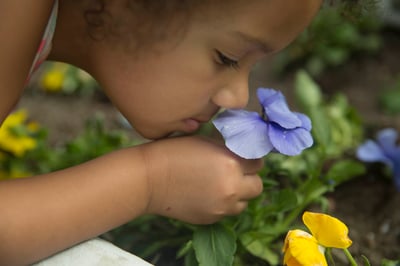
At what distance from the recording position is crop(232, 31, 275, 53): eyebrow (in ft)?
3.92

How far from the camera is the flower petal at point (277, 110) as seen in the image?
1.28 m

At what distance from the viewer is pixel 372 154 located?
182 centimetres

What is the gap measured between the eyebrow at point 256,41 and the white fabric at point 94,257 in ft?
1.17

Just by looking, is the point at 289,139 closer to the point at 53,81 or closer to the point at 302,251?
the point at 302,251

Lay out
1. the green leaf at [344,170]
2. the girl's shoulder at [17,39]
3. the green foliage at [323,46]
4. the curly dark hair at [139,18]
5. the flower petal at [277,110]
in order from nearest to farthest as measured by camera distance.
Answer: the girl's shoulder at [17,39]
the curly dark hair at [139,18]
the flower petal at [277,110]
the green leaf at [344,170]
the green foliage at [323,46]

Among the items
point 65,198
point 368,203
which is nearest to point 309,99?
point 368,203

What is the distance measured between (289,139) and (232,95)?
113mm

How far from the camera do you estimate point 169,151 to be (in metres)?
1.26

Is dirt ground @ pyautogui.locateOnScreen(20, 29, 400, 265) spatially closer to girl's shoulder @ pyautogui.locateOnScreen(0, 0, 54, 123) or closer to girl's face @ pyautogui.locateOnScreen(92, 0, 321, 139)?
girl's face @ pyautogui.locateOnScreen(92, 0, 321, 139)

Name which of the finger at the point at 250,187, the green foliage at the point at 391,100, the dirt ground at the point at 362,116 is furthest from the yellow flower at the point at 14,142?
the green foliage at the point at 391,100

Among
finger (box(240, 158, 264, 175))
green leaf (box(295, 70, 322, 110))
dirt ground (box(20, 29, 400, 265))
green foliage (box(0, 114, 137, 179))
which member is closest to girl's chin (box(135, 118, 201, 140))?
finger (box(240, 158, 264, 175))

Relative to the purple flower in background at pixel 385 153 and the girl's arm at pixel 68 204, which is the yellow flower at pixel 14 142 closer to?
the girl's arm at pixel 68 204

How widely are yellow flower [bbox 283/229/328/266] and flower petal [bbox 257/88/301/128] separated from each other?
0.22 metres

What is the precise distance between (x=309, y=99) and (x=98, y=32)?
751mm
